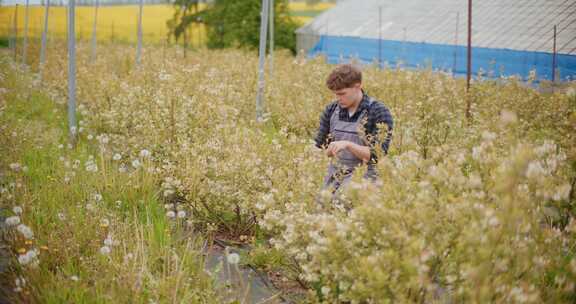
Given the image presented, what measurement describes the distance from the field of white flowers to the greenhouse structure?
5.18 meters

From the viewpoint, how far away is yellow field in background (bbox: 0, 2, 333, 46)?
26.1m

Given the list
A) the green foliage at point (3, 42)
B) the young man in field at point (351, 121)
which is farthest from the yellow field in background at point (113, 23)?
the young man in field at point (351, 121)

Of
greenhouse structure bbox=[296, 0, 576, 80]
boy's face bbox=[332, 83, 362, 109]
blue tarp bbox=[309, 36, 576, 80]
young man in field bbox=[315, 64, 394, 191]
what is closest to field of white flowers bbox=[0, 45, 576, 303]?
young man in field bbox=[315, 64, 394, 191]

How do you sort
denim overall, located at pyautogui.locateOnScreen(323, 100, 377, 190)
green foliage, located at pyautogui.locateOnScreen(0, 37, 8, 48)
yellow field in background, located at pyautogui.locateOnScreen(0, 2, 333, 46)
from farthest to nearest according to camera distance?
1. green foliage, located at pyautogui.locateOnScreen(0, 37, 8, 48)
2. yellow field in background, located at pyautogui.locateOnScreen(0, 2, 333, 46)
3. denim overall, located at pyautogui.locateOnScreen(323, 100, 377, 190)

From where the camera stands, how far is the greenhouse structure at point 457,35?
46.7 ft

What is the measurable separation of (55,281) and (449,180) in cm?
249

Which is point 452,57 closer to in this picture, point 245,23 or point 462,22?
point 462,22

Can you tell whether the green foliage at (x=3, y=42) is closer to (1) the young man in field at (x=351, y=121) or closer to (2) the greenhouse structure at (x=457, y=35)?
(2) the greenhouse structure at (x=457, y=35)

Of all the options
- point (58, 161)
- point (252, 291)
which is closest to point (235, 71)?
point (58, 161)

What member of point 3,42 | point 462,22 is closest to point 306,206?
point 462,22

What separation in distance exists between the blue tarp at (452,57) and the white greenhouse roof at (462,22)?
0.70 feet

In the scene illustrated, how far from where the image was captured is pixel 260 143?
5.20m

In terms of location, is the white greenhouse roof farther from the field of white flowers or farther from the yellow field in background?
the yellow field in background

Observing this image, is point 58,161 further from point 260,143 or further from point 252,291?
point 252,291
